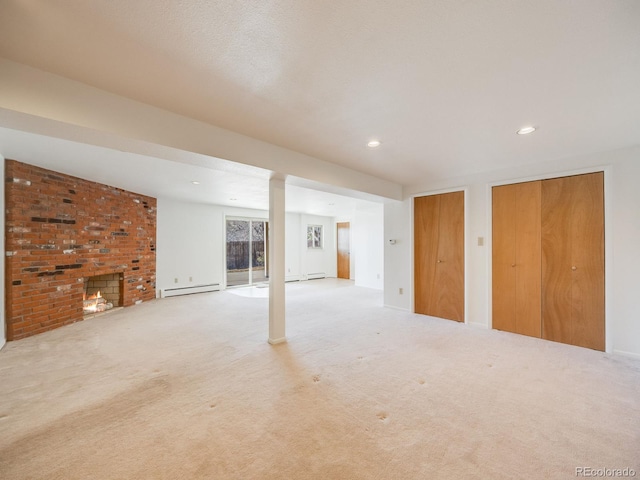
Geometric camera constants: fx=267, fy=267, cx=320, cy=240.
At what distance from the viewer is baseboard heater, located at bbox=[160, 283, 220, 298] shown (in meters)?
6.37

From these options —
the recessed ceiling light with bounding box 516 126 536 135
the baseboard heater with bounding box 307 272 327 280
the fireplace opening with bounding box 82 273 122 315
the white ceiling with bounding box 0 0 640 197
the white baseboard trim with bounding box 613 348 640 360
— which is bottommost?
the white baseboard trim with bounding box 613 348 640 360

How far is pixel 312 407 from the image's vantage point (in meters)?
2.09

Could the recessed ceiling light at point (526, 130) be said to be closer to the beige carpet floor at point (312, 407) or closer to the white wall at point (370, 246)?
the beige carpet floor at point (312, 407)

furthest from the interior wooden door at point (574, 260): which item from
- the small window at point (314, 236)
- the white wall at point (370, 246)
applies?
the small window at point (314, 236)

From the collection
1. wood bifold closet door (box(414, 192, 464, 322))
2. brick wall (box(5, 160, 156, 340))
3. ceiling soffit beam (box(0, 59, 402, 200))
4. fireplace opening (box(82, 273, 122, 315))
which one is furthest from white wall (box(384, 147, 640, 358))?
fireplace opening (box(82, 273, 122, 315))

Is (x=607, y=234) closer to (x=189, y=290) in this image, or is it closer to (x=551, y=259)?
(x=551, y=259)

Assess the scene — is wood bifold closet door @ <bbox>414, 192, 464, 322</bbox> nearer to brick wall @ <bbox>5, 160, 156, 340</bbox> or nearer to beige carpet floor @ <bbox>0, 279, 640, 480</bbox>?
Answer: beige carpet floor @ <bbox>0, 279, 640, 480</bbox>

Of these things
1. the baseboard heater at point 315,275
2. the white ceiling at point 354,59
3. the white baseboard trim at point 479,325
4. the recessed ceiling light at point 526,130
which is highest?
the white ceiling at point 354,59

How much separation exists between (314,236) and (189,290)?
4452 mm

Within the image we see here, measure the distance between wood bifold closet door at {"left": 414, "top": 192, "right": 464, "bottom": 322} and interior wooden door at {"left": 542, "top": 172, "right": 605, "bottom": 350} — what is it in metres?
1.07

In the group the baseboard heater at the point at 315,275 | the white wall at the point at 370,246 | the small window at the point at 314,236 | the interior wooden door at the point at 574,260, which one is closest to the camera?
the interior wooden door at the point at 574,260

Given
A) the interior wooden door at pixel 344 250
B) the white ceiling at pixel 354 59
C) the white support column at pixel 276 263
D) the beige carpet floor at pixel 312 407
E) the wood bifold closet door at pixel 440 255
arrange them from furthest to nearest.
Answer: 1. the interior wooden door at pixel 344 250
2. the wood bifold closet door at pixel 440 255
3. the white support column at pixel 276 263
4. the beige carpet floor at pixel 312 407
5. the white ceiling at pixel 354 59

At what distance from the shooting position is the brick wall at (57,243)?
11.3 feet

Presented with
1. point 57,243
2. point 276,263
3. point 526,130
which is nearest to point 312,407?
point 276,263
